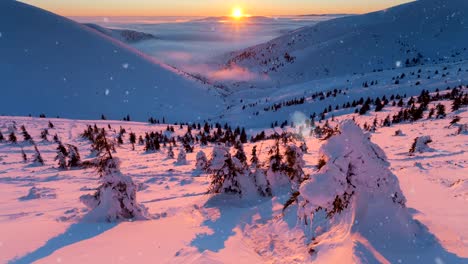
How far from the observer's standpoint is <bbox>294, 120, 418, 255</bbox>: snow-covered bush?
16.8 ft

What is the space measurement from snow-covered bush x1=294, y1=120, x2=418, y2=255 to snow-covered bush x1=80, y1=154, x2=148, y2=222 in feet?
15.7

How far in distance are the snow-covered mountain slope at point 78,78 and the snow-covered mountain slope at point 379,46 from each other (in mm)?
36317

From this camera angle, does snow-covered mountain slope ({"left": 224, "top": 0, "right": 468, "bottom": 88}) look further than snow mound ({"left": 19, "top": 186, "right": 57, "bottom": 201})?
Yes

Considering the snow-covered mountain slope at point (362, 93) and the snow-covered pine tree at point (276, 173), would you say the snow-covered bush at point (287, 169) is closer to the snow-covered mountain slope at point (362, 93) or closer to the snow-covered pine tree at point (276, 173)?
the snow-covered pine tree at point (276, 173)

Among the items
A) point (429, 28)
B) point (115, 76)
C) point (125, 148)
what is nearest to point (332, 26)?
point (429, 28)

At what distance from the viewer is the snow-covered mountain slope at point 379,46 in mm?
85819

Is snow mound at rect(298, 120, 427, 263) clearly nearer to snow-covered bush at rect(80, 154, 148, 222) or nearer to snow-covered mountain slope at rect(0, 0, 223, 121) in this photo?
snow-covered bush at rect(80, 154, 148, 222)

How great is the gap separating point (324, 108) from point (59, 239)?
1398 inches

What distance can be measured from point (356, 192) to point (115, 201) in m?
5.86

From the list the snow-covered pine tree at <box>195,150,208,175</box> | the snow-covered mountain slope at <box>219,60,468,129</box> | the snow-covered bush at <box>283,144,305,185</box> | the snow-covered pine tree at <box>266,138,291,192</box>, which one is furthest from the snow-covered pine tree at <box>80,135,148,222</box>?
the snow-covered mountain slope at <box>219,60,468,129</box>

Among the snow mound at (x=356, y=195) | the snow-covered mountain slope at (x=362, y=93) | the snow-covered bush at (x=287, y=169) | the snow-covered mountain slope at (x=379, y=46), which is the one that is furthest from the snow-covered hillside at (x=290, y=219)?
the snow-covered mountain slope at (x=379, y=46)

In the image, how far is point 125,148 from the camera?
2233cm

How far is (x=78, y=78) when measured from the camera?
55.5 m

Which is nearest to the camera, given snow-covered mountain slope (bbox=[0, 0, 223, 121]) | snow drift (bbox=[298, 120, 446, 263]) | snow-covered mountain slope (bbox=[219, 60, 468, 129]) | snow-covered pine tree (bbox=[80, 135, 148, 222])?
snow drift (bbox=[298, 120, 446, 263])
